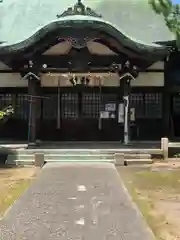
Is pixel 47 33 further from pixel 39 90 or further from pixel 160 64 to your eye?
pixel 160 64

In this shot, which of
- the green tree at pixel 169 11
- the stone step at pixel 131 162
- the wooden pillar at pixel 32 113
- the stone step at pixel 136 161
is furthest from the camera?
the wooden pillar at pixel 32 113

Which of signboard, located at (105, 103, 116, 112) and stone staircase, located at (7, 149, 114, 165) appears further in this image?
signboard, located at (105, 103, 116, 112)

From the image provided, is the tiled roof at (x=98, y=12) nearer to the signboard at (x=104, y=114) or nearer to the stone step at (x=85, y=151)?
the signboard at (x=104, y=114)

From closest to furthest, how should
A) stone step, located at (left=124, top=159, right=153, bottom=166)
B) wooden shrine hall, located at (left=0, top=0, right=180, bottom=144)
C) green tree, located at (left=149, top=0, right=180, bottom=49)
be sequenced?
green tree, located at (left=149, top=0, right=180, bottom=49) → stone step, located at (left=124, top=159, right=153, bottom=166) → wooden shrine hall, located at (left=0, top=0, right=180, bottom=144)

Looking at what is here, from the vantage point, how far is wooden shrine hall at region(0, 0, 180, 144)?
1648 centimetres

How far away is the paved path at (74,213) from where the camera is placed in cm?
614

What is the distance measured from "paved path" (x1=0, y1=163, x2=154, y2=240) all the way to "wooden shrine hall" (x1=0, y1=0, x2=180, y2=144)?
666 centimetres

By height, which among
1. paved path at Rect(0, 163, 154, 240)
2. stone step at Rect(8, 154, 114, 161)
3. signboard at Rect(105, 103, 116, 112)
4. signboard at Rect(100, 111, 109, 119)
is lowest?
paved path at Rect(0, 163, 154, 240)

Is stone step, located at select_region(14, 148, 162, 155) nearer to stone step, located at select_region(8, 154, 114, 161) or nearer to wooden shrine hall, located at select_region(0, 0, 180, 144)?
stone step, located at select_region(8, 154, 114, 161)

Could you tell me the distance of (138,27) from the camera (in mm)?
20359

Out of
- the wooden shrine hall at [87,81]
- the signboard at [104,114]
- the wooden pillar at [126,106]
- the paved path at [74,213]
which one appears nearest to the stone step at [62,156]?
the wooden shrine hall at [87,81]

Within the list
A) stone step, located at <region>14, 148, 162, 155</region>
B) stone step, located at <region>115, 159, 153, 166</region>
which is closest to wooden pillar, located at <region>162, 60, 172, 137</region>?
stone step, located at <region>14, 148, 162, 155</region>

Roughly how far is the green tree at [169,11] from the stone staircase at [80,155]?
442 centimetres

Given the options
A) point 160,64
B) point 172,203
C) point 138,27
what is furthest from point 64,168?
point 138,27
